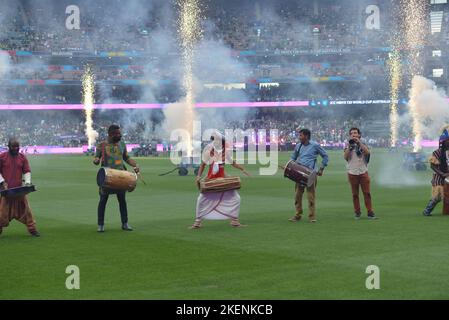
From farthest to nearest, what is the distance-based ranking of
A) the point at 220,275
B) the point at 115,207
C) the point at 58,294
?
the point at 115,207
the point at 220,275
the point at 58,294

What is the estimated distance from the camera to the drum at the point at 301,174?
53.7 ft

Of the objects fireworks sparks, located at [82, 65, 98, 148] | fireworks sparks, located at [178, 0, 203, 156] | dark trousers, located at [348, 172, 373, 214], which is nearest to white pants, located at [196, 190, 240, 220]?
dark trousers, located at [348, 172, 373, 214]

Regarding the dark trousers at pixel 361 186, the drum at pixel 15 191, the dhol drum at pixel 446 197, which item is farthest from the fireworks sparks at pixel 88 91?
the drum at pixel 15 191

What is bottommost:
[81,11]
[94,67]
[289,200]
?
[289,200]

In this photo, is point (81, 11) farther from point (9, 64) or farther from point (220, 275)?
Result: point (220, 275)

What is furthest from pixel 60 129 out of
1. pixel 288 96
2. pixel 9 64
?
pixel 288 96

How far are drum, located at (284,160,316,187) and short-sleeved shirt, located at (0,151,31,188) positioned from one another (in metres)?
5.59

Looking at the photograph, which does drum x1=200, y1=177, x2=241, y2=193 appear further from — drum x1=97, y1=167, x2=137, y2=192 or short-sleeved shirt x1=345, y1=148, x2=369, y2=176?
short-sleeved shirt x1=345, y1=148, x2=369, y2=176

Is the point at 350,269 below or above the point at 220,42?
below

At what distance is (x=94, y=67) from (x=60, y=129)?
32.5 feet

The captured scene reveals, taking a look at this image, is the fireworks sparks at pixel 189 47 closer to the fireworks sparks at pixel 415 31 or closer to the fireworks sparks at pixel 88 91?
the fireworks sparks at pixel 88 91

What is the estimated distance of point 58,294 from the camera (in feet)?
29.2
